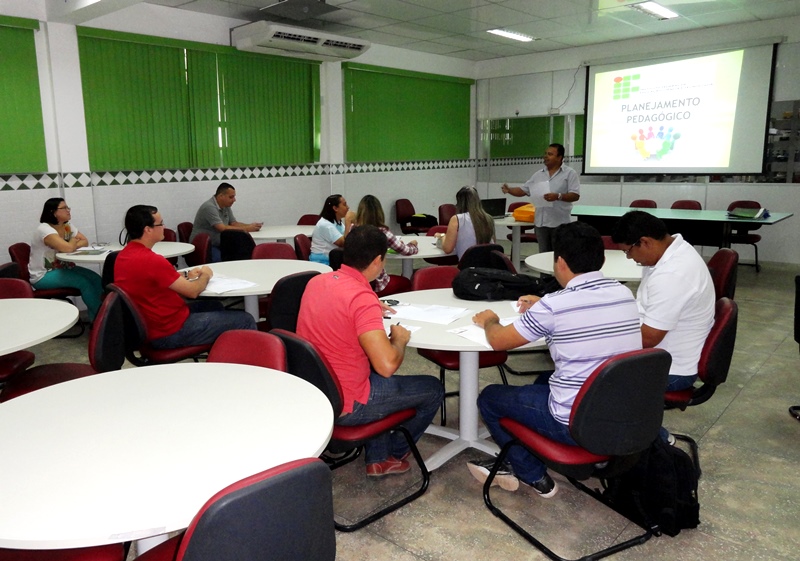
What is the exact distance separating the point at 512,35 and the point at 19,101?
608 centimetres

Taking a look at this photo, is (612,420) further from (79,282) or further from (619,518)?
(79,282)

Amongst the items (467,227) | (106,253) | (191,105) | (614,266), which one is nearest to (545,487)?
(614,266)

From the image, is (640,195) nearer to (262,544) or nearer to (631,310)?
(631,310)

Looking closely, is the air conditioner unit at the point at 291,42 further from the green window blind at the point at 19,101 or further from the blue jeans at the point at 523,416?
the blue jeans at the point at 523,416

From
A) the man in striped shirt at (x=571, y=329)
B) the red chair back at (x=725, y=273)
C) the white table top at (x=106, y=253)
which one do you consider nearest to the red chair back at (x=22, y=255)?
the white table top at (x=106, y=253)

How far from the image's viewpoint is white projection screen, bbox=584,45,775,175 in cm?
799

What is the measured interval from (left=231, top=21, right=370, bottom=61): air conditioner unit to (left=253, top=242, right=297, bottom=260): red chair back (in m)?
2.99

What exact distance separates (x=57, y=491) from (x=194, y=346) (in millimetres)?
2243

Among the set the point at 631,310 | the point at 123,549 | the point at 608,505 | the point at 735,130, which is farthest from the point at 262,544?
the point at 735,130

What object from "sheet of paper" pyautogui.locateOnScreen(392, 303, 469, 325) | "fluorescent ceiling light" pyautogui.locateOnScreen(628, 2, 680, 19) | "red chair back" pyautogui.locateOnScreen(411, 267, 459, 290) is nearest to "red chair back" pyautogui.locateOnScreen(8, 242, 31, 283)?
"red chair back" pyautogui.locateOnScreen(411, 267, 459, 290)

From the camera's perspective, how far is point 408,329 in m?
2.78

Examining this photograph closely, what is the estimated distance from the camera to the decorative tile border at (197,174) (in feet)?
19.4

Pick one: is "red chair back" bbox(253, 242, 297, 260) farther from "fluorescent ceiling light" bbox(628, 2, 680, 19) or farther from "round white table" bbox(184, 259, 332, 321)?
"fluorescent ceiling light" bbox(628, 2, 680, 19)

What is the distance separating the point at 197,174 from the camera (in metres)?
7.20
